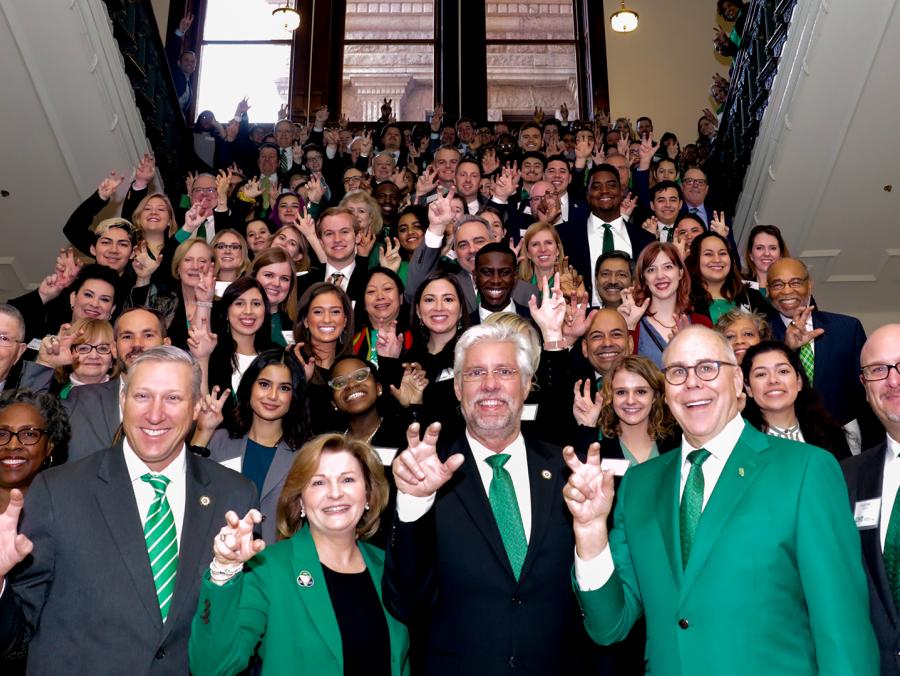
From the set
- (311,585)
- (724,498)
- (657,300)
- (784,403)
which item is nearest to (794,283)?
(657,300)

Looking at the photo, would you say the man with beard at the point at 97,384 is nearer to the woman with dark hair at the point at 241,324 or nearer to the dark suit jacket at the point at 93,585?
the woman with dark hair at the point at 241,324

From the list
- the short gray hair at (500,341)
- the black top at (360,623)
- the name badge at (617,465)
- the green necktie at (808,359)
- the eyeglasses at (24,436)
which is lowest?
the black top at (360,623)

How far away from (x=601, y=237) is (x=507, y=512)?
134 inches

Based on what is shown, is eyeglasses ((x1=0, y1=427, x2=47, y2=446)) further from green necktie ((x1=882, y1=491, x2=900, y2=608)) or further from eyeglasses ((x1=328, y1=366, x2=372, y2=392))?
green necktie ((x1=882, y1=491, x2=900, y2=608))

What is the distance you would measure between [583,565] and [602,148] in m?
6.73

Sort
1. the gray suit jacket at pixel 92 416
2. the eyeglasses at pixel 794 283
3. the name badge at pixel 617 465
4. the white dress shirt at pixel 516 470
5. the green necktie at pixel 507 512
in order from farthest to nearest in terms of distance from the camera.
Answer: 1. the eyeglasses at pixel 794 283
2. the gray suit jacket at pixel 92 416
3. the name badge at pixel 617 465
4. the white dress shirt at pixel 516 470
5. the green necktie at pixel 507 512

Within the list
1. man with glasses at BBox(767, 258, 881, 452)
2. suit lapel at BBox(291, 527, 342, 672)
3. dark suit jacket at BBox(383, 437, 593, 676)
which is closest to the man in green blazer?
dark suit jacket at BBox(383, 437, 593, 676)

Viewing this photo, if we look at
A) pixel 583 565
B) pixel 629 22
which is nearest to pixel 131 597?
pixel 583 565

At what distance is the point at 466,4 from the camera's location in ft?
39.6

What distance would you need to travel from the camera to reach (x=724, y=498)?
2012 mm

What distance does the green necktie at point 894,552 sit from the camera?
223 centimetres

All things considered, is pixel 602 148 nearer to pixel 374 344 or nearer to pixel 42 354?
pixel 374 344

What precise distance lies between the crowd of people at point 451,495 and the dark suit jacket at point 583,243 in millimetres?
1073

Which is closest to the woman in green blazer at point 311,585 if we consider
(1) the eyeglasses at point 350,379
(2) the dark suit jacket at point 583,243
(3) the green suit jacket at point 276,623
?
(3) the green suit jacket at point 276,623
